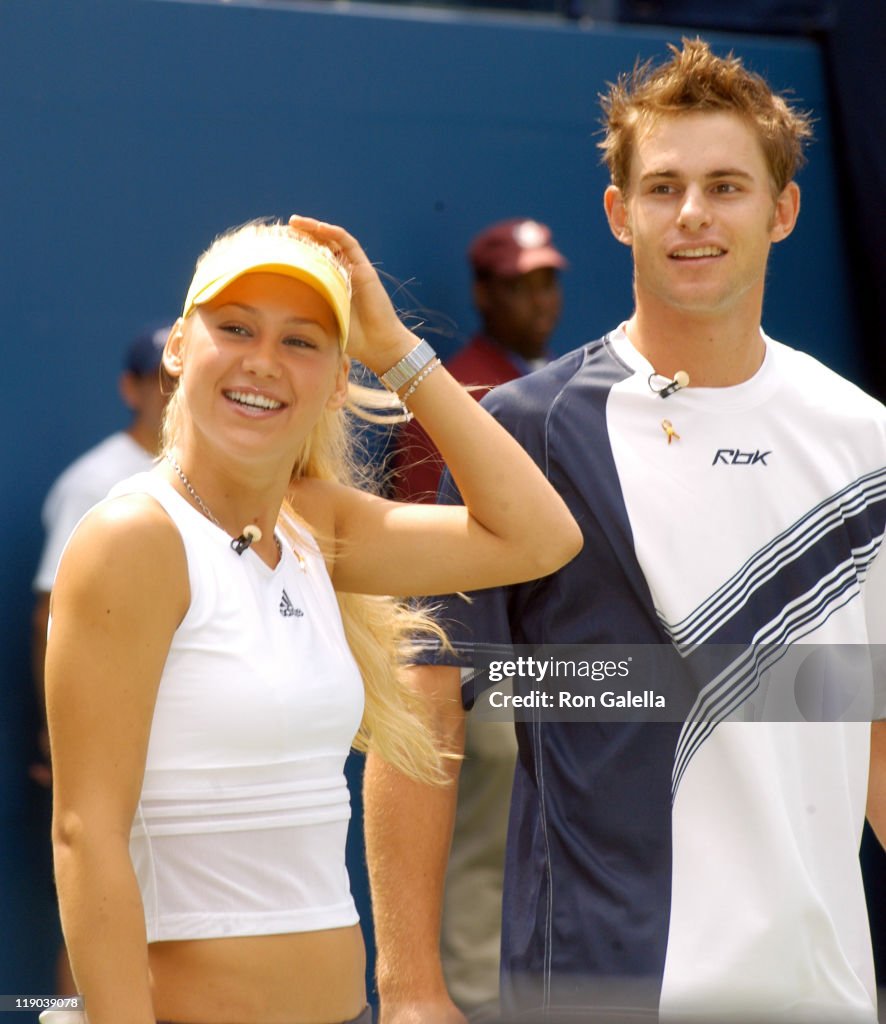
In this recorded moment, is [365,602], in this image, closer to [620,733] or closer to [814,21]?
[620,733]

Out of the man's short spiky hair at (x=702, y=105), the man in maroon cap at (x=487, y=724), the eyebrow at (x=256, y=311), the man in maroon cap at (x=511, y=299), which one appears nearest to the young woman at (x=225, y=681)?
the eyebrow at (x=256, y=311)

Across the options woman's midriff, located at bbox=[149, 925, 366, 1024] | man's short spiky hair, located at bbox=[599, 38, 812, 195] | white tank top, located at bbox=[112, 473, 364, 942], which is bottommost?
woman's midriff, located at bbox=[149, 925, 366, 1024]

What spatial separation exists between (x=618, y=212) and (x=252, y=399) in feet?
2.83

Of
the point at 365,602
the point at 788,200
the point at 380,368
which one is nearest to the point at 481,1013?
the point at 365,602

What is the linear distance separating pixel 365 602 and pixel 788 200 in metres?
0.94

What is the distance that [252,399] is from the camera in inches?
79.9

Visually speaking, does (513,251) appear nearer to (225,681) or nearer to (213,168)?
(213,168)

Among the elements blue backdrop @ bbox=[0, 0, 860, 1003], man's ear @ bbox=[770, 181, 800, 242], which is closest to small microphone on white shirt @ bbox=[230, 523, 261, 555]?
man's ear @ bbox=[770, 181, 800, 242]

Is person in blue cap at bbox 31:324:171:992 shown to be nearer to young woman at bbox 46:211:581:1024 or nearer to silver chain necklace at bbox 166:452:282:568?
young woman at bbox 46:211:581:1024

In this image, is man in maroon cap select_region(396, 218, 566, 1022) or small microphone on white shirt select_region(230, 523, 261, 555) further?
man in maroon cap select_region(396, 218, 566, 1022)

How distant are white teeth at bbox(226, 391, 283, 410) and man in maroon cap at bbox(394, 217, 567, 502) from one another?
2.46m

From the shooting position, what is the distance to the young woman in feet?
5.92

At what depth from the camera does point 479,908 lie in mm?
3268

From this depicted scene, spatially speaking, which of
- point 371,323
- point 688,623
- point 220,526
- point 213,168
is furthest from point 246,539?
point 213,168
